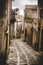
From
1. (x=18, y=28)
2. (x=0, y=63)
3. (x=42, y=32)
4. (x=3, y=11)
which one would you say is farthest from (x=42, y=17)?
(x=18, y=28)

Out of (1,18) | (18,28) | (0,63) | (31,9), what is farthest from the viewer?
(18,28)

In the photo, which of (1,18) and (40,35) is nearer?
(1,18)

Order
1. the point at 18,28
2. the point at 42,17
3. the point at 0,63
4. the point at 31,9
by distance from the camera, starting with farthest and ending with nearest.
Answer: the point at 18,28
the point at 31,9
the point at 42,17
the point at 0,63

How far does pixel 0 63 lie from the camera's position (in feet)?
51.7

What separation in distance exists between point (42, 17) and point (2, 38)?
11.0m

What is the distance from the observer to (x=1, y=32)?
658 inches

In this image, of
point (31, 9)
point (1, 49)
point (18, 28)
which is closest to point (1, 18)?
point (1, 49)

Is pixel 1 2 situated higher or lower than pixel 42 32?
higher

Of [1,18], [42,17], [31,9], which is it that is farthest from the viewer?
[31,9]

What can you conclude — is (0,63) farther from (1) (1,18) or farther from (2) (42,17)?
(2) (42,17)

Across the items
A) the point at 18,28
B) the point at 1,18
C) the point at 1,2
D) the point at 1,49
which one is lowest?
the point at 18,28

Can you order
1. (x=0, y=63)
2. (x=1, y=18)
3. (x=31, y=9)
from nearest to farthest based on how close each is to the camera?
(x=0, y=63), (x=1, y=18), (x=31, y=9)

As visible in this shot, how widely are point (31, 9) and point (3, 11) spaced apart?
38191 mm

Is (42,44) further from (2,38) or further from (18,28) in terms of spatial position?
(18,28)
